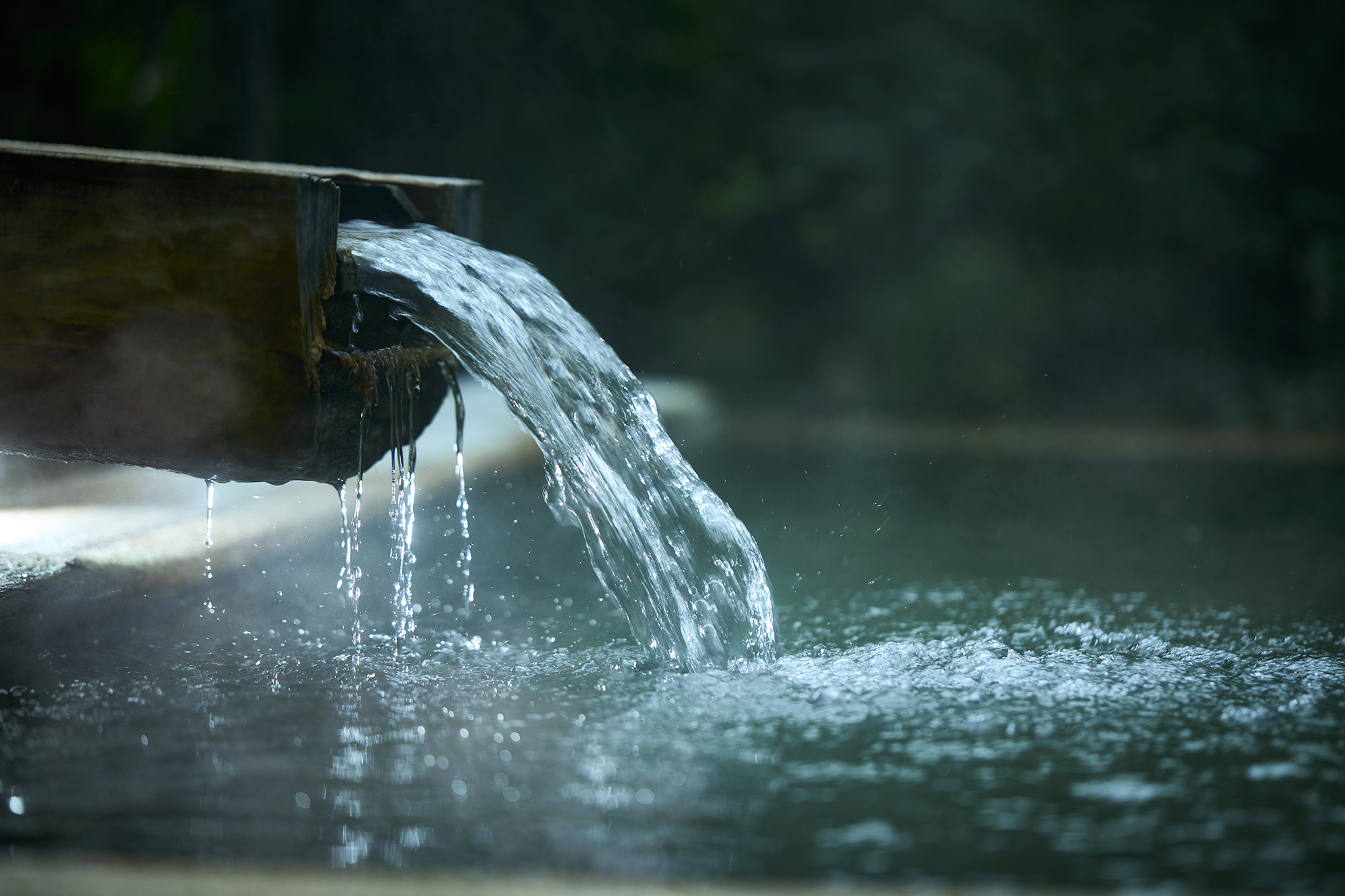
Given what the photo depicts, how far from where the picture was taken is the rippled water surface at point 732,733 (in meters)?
1.66

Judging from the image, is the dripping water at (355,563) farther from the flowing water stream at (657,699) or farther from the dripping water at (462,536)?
the dripping water at (462,536)

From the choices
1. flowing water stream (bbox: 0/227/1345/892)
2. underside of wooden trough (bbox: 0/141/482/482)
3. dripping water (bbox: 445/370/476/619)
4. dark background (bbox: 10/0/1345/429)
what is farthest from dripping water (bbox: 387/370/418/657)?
dark background (bbox: 10/0/1345/429)

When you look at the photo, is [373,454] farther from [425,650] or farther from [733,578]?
[733,578]

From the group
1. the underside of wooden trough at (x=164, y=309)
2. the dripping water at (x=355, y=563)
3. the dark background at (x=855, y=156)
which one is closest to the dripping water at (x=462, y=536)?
the dripping water at (x=355, y=563)

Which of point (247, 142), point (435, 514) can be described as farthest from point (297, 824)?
point (247, 142)

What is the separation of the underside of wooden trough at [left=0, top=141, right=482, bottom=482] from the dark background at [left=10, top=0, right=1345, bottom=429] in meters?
8.14

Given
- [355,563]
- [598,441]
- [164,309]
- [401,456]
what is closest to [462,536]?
[355,563]

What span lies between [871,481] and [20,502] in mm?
3964

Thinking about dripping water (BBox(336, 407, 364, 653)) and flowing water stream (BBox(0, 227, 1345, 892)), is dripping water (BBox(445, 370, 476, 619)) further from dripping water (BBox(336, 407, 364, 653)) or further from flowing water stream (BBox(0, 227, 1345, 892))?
dripping water (BBox(336, 407, 364, 653))

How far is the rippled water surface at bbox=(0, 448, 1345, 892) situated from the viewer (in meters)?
1.66

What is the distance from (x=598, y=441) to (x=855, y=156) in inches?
384

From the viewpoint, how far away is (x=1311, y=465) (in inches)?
293

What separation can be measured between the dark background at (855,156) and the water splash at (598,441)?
781cm

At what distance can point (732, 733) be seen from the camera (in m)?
2.18
